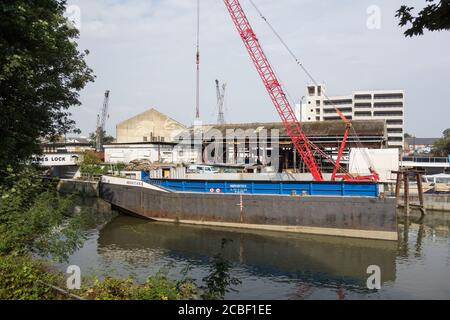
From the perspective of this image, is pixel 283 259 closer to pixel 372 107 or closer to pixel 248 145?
pixel 248 145

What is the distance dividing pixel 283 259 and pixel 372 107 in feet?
335

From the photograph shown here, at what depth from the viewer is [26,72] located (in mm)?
13039

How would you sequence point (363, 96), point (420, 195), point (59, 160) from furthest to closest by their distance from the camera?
point (363, 96) < point (59, 160) < point (420, 195)

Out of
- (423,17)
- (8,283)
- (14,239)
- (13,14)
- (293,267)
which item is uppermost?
(13,14)

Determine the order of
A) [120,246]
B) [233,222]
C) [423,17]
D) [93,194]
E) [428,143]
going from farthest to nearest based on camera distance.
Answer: [428,143]
[93,194]
[233,222]
[120,246]
[423,17]

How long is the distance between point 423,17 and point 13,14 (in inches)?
450

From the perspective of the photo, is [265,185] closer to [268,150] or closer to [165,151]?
[268,150]

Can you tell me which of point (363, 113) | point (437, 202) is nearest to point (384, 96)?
point (363, 113)

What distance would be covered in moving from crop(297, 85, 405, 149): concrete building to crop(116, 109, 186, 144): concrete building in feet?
161

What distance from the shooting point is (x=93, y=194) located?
5303 cm

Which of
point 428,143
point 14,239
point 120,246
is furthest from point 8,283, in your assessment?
point 428,143

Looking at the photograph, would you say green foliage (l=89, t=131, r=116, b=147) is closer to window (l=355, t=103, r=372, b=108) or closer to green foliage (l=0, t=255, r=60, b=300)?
window (l=355, t=103, r=372, b=108)

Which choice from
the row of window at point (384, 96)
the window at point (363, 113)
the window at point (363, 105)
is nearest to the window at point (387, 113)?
the window at point (363, 113)

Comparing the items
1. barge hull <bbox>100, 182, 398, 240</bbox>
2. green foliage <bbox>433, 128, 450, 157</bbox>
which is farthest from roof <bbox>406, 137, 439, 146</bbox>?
barge hull <bbox>100, 182, 398, 240</bbox>
